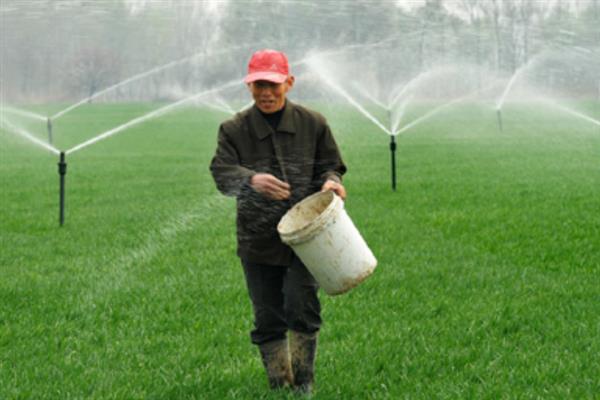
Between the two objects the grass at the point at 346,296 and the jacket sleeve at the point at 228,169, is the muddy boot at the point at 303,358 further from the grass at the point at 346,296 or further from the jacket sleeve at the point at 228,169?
the jacket sleeve at the point at 228,169

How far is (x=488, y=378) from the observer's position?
3949 mm

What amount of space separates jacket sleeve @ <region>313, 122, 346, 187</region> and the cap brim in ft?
1.14

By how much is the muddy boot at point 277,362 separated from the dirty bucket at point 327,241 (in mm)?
404

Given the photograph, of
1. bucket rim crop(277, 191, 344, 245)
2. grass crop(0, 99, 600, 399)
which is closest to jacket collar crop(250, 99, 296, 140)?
bucket rim crop(277, 191, 344, 245)

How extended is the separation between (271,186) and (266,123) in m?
0.35

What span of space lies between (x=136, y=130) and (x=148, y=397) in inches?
1035

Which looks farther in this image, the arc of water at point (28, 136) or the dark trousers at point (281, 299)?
the arc of water at point (28, 136)

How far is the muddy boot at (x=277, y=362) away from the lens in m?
3.77

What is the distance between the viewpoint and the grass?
13.1 feet

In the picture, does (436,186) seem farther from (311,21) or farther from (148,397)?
(311,21)

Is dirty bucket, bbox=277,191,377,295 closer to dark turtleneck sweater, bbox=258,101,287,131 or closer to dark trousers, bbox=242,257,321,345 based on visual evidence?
dark trousers, bbox=242,257,321,345

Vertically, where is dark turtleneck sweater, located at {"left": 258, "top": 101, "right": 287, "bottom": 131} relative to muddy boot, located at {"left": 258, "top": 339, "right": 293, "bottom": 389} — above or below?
above

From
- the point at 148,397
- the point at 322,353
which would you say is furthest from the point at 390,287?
the point at 148,397

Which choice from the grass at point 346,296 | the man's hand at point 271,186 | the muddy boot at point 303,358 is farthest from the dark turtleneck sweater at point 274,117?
the grass at point 346,296
